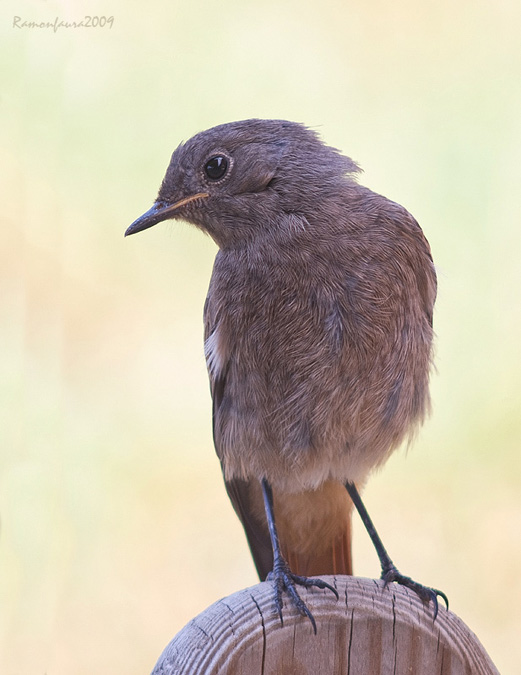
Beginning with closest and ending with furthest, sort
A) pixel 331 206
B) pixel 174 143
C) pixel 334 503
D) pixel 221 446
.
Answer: pixel 331 206 < pixel 221 446 < pixel 334 503 < pixel 174 143

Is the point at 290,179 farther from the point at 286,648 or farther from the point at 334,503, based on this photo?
the point at 286,648

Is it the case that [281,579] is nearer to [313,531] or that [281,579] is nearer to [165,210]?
[313,531]

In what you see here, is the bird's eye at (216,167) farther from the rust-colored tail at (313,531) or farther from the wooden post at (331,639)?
the wooden post at (331,639)

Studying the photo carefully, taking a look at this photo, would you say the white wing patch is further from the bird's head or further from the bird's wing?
the bird's head

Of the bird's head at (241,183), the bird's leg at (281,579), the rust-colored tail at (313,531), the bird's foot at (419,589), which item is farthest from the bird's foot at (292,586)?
the bird's head at (241,183)

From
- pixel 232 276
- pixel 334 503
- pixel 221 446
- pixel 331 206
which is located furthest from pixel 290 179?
pixel 334 503

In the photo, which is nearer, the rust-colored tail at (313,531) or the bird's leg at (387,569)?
the bird's leg at (387,569)
